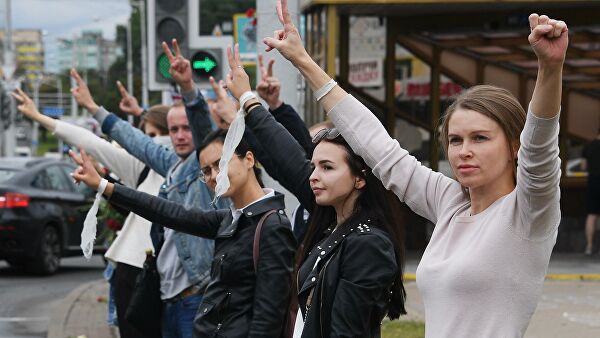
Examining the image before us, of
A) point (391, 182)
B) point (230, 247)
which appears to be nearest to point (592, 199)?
point (230, 247)

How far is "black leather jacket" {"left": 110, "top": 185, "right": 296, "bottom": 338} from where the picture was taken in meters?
4.58

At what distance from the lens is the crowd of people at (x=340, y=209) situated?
3072 millimetres

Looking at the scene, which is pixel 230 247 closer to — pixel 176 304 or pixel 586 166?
pixel 176 304

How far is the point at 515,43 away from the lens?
16.7 m

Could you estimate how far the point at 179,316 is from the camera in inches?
240

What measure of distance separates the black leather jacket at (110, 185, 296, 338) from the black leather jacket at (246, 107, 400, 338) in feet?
1.57

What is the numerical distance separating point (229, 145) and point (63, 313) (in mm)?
7974

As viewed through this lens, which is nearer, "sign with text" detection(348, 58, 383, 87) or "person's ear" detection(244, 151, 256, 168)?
"person's ear" detection(244, 151, 256, 168)

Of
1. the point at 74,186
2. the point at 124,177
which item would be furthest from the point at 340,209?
the point at 74,186

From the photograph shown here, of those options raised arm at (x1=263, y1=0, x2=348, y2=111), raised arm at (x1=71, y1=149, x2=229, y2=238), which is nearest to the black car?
raised arm at (x1=71, y1=149, x2=229, y2=238)

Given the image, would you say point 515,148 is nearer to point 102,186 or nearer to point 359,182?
point 359,182

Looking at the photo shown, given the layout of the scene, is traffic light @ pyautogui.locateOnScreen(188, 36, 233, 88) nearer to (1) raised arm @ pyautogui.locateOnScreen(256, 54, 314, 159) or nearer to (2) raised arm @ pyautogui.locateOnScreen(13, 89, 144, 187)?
(2) raised arm @ pyautogui.locateOnScreen(13, 89, 144, 187)

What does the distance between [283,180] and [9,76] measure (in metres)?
35.0

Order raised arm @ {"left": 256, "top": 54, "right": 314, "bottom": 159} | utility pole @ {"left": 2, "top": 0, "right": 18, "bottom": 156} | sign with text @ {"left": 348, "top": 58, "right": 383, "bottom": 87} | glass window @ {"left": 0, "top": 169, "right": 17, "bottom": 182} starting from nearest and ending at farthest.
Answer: raised arm @ {"left": 256, "top": 54, "right": 314, "bottom": 159} < sign with text @ {"left": 348, "top": 58, "right": 383, "bottom": 87} < glass window @ {"left": 0, "top": 169, "right": 17, "bottom": 182} < utility pole @ {"left": 2, "top": 0, "right": 18, "bottom": 156}
